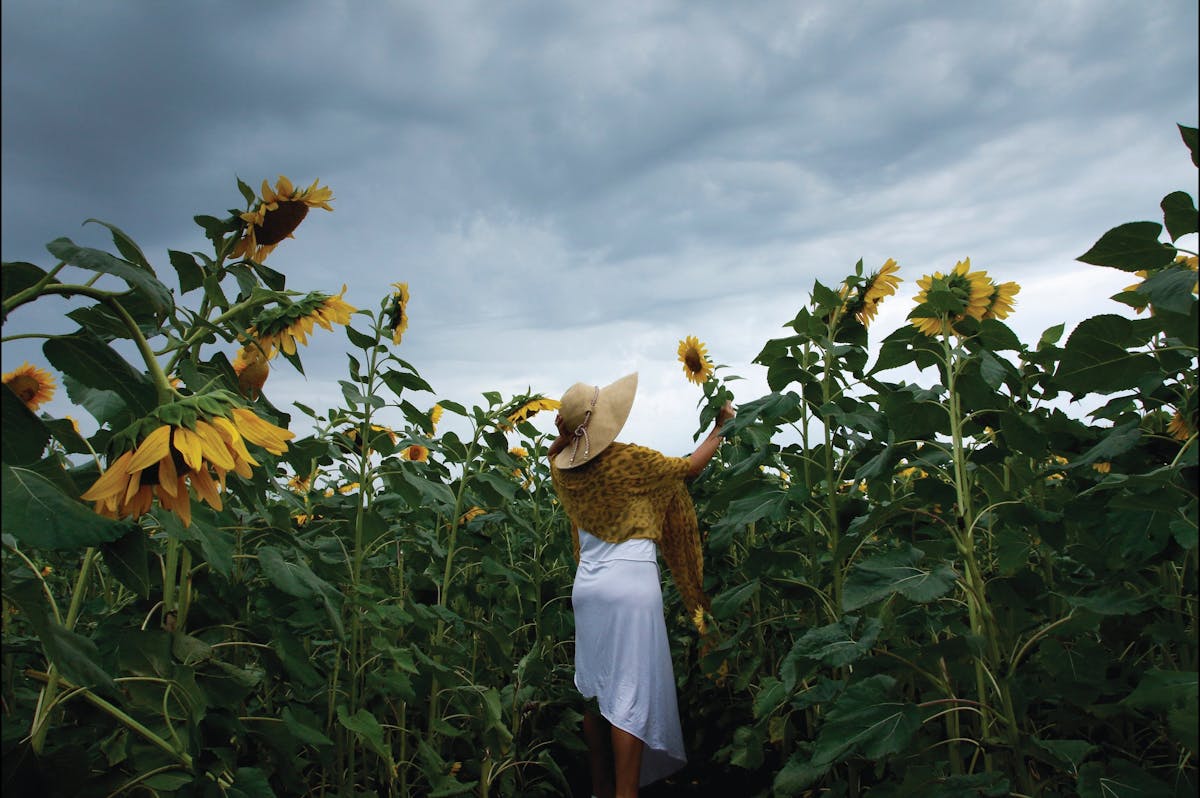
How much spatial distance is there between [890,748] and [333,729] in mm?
1569

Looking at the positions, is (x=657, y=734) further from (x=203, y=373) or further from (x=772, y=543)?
(x=203, y=373)

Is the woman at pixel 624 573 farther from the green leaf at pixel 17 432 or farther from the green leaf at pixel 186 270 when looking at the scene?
the green leaf at pixel 17 432

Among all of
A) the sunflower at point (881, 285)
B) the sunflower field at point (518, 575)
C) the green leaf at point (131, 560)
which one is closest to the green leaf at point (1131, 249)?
the sunflower field at point (518, 575)

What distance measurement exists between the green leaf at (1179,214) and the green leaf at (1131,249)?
3 centimetres

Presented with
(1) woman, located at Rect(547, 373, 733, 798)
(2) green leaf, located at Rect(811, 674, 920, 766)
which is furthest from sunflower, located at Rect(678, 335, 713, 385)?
(2) green leaf, located at Rect(811, 674, 920, 766)

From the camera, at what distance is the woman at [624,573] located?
3.11 metres

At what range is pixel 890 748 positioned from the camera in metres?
1.53

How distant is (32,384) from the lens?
3287mm

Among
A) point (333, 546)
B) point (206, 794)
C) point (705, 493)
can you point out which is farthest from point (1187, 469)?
point (705, 493)

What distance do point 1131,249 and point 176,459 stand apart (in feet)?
5.01

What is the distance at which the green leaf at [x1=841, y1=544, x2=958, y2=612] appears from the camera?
1524 millimetres

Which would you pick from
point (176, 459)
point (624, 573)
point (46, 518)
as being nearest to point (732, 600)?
point (624, 573)

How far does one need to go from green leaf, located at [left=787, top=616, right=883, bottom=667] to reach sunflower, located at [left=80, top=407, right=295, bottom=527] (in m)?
1.16

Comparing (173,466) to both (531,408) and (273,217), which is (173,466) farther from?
(531,408)
